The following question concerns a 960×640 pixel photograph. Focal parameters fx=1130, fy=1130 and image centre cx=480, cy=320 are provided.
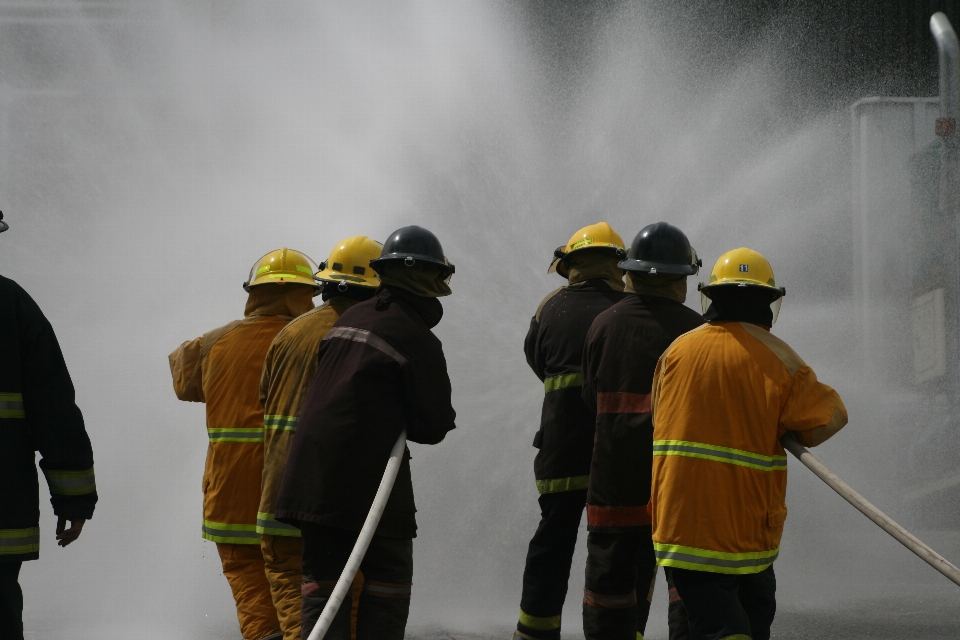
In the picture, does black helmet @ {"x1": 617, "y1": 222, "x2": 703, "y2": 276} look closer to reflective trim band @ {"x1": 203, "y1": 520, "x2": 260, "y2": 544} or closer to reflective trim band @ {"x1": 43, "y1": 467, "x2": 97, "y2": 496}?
reflective trim band @ {"x1": 203, "y1": 520, "x2": 260, "y2": 544}

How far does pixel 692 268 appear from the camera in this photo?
4.40 meters

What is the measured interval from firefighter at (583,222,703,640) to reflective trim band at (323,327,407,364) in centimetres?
102

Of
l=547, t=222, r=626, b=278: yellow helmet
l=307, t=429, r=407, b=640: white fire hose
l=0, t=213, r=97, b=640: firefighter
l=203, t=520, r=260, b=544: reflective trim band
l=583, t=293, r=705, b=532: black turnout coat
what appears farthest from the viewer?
l=547, t=222, r=626, b=278: yellow helmet

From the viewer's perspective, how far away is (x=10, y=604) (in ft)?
11.2

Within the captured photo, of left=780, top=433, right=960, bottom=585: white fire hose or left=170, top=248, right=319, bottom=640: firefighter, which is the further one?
left=170, top=248, right=319, bottom=640: firefighter

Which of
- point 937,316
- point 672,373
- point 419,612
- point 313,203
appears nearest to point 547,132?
point 313,203

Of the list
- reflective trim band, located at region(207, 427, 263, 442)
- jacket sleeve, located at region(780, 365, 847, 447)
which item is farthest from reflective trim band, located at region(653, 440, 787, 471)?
reflective trim band, located at region(207, 427, 263, 442)

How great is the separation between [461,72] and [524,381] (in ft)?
9.49

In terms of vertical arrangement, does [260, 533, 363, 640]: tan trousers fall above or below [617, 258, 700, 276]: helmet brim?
below

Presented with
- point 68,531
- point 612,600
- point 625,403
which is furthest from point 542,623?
point 68,531

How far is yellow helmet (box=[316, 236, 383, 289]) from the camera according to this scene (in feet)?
14.6

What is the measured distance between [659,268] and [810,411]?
38.8 inches

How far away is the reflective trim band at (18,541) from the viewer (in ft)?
11.2

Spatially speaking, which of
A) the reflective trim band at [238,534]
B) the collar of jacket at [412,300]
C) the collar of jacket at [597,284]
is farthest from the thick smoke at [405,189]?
the collar of jacket at [412,300]
